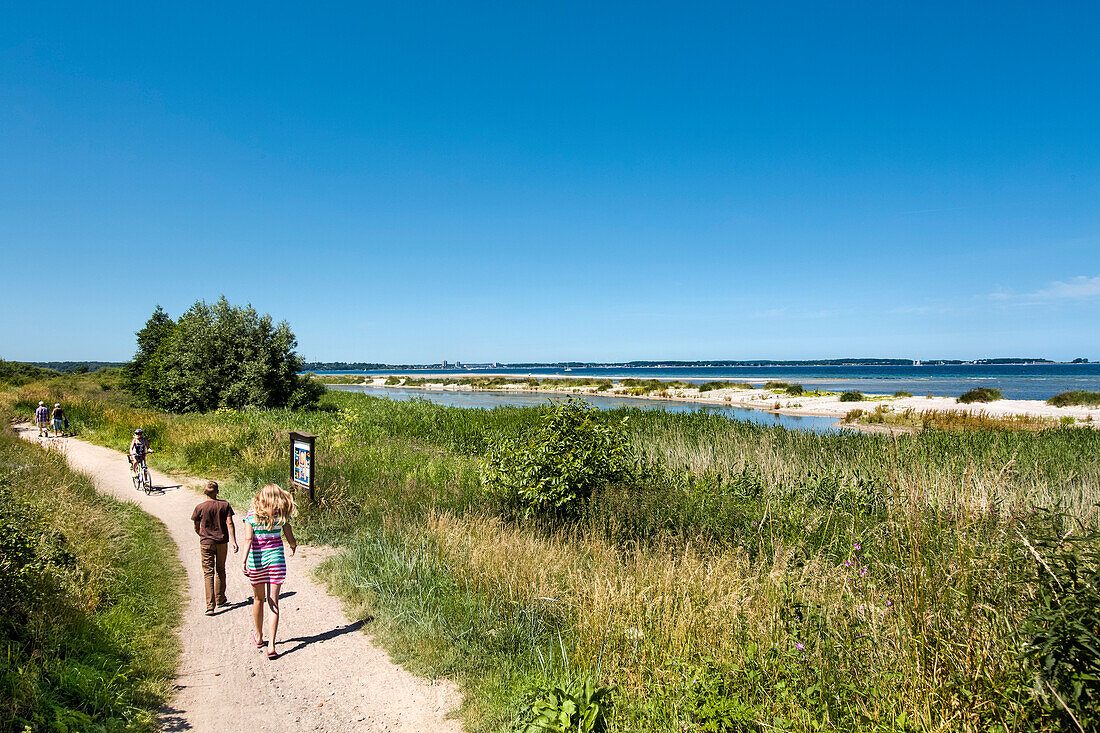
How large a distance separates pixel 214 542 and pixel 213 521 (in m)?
0.30

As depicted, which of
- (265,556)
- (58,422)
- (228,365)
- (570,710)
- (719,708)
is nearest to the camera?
(719,708)

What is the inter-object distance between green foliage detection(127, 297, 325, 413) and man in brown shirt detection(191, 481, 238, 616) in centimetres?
2597

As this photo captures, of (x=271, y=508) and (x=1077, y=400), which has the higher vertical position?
(x=271, y=508)

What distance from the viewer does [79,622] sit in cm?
536

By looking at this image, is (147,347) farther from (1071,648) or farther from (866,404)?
(866,404)

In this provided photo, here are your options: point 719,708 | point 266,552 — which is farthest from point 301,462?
point 719,708

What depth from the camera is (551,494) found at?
923 cm

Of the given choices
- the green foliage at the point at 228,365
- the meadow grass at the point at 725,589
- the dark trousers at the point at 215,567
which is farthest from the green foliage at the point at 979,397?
the dark trousers at the point at 215,567

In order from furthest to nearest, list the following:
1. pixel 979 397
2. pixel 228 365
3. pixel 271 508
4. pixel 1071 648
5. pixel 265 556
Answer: pixel 979 397 < pixel 228 365 < pixel 271 508 < pixel 265 556 < pixel 1071 648

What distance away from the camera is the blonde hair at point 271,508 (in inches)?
239

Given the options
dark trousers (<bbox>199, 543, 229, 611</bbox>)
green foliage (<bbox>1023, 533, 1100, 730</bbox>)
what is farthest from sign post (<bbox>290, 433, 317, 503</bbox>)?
green foliage (<bbox>1023, 533, 1100, 730</bbox>)

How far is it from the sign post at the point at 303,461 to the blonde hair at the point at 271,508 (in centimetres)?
379

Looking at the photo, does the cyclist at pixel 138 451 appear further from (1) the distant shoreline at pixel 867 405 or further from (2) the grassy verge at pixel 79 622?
(1) the distant shoreline at pixel 867 405

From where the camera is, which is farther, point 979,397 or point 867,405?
point 979,397
